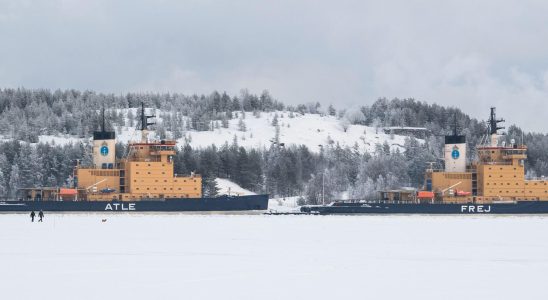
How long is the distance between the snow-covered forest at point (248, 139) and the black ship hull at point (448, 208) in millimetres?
26033

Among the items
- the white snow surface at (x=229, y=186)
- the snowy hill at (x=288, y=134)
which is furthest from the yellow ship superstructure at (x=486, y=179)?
the snowy hill at (x=288, y=134)

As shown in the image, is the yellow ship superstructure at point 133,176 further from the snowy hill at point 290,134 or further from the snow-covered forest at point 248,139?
the snowy hill at point 290,134

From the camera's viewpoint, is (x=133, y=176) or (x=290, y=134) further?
(x=290, y=134)

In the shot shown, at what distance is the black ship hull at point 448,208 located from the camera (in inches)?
2943

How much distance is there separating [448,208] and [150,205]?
24098 mm

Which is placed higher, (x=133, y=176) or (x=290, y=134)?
(x=290, y=134)

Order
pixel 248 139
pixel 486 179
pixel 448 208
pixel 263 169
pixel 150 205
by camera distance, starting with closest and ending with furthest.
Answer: pixel 150 205
pixel 448 208
pixel 486 179
pixel 263 169
pixel 248 139

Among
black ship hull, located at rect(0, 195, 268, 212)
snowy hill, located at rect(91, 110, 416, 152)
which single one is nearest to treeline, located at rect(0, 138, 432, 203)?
snowy hill, located at rect(91, 110, 416, 152)

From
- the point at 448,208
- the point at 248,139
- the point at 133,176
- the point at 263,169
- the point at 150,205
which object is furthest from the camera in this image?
the point at 248,139

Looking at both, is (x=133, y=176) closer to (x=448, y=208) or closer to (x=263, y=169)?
(x=448, y=208)
